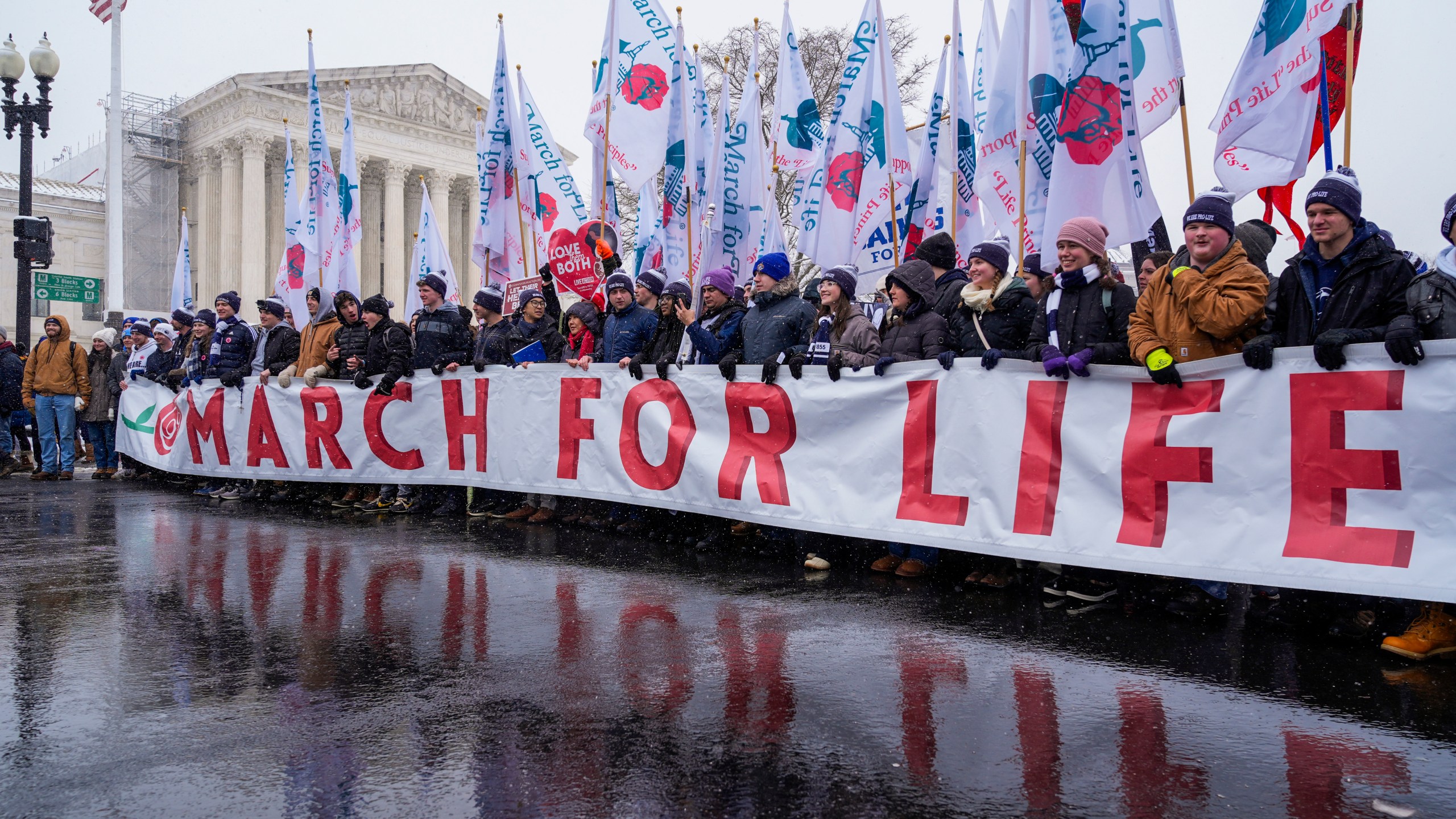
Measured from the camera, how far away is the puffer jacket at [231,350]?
1122 centimetres

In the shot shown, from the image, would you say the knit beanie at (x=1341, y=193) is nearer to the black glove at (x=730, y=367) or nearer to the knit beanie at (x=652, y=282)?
the black glove at (x=730, y=367)

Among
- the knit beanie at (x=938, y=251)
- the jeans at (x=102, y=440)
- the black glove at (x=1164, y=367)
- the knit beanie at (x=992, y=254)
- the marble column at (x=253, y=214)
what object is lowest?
the jeans at (x=102, y=440)

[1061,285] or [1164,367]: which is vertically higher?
[1061,285]

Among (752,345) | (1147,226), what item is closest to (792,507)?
(752,345)

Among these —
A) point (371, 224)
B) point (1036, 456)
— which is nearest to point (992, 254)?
point (1036, 456)

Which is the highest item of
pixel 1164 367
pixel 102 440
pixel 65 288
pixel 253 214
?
pixel 253 214

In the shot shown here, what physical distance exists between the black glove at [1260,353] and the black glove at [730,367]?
328 centimetres

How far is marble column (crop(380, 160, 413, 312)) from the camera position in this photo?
52969 millimetres

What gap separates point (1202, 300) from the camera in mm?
5039

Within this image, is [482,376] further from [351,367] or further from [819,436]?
[819,436]

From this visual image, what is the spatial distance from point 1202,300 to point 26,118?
54.8ft


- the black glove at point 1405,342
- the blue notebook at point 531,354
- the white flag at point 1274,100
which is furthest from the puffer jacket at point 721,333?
the black glove at point 1405,342

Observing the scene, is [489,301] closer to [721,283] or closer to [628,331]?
[628,331]

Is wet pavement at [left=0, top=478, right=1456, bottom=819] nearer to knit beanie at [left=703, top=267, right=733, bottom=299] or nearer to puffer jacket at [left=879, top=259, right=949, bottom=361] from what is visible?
puffer jacket at [left=879, top=259, right=949, bottom=361]
